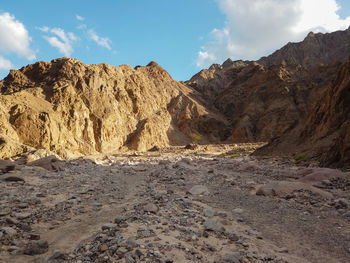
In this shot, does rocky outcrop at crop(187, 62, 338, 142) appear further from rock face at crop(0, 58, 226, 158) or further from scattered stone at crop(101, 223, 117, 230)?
scattered stone at crop(101, 223, 117, 230)

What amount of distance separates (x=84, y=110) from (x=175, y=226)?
3294 centimetres

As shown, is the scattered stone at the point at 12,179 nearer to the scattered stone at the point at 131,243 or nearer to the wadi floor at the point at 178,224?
the wadi floor at the point at 178,224

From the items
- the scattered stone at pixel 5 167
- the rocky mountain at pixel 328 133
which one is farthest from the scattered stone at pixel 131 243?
the rocky mountain at pixel 328 133

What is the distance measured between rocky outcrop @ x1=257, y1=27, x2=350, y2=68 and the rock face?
2239 inches

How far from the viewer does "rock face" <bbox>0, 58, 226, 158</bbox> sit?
935 inches

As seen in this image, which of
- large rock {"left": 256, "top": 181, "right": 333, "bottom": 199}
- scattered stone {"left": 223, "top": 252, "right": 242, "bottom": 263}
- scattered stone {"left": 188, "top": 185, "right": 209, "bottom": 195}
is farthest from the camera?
scattered stone {"left": 188, "top": 185, "right": 209, "bottom": 195}

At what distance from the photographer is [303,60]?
9050cm

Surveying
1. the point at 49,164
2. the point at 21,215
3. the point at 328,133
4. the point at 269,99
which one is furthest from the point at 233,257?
the point at 269,99

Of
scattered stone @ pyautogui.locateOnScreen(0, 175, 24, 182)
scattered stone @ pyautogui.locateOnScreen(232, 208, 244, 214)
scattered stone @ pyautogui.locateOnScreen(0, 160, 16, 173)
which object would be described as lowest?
scattered stone @ pyautogui.locateOnScreen(232, 208, 244, 214)

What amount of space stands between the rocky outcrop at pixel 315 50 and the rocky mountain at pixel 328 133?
78822 millimetres

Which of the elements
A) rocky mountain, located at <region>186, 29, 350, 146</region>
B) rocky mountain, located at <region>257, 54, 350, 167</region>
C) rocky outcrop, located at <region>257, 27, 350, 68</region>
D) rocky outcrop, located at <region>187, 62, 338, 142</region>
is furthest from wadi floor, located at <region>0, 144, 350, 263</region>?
rocky outcrop, located at <region>257, 27, 350, 68</region>

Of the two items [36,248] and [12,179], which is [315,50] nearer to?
[12,179]

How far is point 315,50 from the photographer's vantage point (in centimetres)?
9156

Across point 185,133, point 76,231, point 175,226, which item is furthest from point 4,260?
point 185,133
